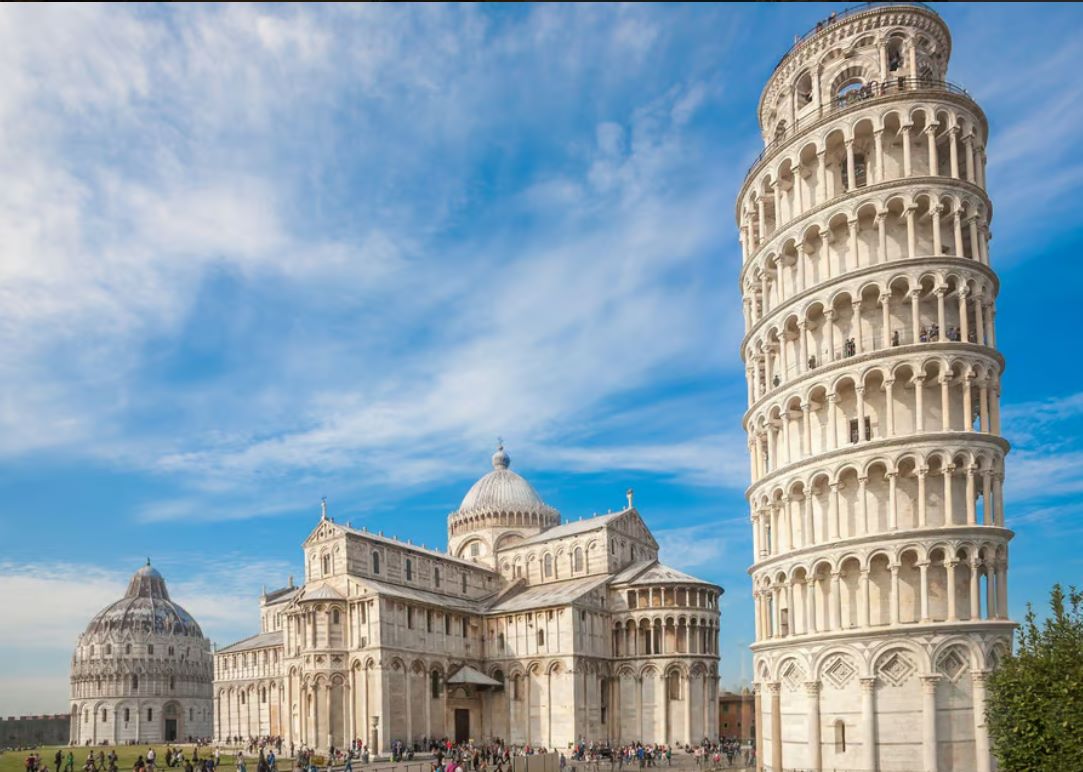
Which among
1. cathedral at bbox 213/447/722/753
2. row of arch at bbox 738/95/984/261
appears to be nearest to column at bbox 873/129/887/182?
row of arch at bbox 738/95/984/261

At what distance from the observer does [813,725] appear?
117ft

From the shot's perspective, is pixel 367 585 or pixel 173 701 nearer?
pixel 367 585

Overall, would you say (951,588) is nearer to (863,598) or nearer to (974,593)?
(974,593)

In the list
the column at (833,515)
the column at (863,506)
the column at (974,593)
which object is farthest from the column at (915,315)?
the column at (974,593)

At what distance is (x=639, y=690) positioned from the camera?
6988cm

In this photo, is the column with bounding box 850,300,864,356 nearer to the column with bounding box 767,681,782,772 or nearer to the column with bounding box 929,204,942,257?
the column with bounding box 929,204,942,257

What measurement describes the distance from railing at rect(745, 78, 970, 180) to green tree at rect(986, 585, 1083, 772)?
2191 cm

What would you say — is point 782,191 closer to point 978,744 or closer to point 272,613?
point 978,744

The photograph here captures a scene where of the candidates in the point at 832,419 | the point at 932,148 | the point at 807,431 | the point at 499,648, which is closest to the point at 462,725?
the point at 499,648

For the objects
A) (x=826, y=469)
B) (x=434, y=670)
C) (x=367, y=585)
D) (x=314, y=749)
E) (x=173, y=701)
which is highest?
(x=826, y=469)

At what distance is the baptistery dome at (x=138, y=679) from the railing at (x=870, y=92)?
119 m

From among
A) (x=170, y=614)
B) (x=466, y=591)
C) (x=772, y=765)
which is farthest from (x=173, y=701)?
(x=772, y=765)

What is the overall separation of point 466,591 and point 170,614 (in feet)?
249

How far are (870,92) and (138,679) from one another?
405 ft
